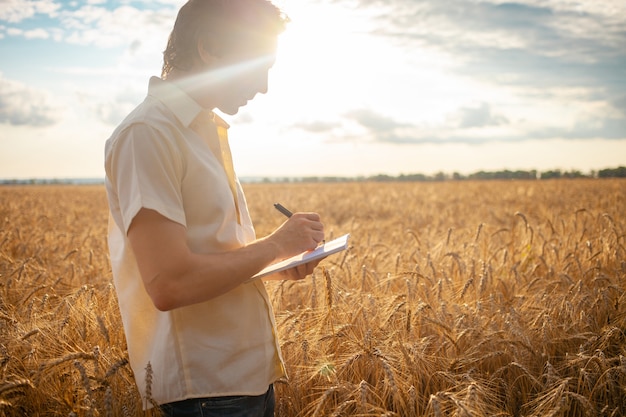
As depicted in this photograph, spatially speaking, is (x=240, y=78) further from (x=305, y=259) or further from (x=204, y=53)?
(x=305, y=259)

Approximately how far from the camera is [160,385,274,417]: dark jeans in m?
1.54

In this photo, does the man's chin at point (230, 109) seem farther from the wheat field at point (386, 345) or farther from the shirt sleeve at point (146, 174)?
the wheat field at point (386, 345)

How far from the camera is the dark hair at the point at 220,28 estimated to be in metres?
1.53

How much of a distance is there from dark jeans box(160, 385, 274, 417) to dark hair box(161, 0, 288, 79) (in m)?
1.10

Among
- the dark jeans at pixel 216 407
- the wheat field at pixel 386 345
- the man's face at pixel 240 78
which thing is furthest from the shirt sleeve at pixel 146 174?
the wheat field at pixel 386 345

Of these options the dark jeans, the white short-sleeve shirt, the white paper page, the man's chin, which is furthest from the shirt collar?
the dark jeans

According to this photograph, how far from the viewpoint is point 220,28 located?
1527mm

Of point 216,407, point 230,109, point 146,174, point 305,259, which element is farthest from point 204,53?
point 216,407

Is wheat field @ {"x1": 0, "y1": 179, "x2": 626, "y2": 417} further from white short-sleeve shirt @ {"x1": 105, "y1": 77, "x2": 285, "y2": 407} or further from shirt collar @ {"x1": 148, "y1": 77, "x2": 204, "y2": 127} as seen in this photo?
shirt collar @ {"x1": 148, "y1": 77, "x2": 204, "y2": 127}

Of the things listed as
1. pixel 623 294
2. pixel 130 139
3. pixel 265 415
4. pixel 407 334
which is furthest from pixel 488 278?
pixel 130 139

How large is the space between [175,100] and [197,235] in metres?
0.44

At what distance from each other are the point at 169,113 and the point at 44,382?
5.04ft

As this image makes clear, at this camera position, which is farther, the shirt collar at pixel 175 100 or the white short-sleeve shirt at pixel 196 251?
the shirt collar at pixel 175 100

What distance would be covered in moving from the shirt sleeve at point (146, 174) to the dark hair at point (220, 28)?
36 centimetres
